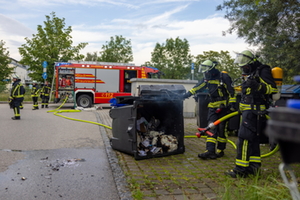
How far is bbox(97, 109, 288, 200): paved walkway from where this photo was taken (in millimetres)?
3623

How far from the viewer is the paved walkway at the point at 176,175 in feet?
11.9

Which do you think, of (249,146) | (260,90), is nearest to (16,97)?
(249,146)

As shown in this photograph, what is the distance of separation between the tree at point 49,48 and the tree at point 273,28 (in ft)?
64.8

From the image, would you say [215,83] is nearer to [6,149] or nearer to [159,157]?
[159,157]

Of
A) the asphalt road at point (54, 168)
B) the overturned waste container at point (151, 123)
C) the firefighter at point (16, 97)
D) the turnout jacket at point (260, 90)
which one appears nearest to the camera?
the asphalt road at point (54, 168)

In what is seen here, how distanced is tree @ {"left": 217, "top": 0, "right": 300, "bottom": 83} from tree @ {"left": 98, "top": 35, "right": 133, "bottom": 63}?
85.5ft

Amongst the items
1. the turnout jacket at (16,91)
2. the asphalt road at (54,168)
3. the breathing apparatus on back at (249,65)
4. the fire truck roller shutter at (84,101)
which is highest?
the breathing apparatus on back at (249,65)

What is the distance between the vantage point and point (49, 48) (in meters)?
27.2

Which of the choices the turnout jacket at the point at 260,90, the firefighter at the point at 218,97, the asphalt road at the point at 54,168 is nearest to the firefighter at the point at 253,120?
the turnout jacket at the point at 260,90

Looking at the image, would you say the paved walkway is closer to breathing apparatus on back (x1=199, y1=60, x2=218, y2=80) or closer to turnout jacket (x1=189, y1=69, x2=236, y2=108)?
turnout jacket (x1=189, y1=69, x2=236, y2=108)

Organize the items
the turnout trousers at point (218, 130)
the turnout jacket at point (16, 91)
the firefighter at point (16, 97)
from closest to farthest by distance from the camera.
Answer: the turnout trousers at point (218, 130) → the firefighter at point (16, 97) → the turnout jacket at point (16, 91)

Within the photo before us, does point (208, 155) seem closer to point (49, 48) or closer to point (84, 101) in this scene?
point (84, 101)

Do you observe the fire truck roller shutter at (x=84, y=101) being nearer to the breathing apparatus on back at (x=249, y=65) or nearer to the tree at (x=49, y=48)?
the tree at (x=49, y=48)

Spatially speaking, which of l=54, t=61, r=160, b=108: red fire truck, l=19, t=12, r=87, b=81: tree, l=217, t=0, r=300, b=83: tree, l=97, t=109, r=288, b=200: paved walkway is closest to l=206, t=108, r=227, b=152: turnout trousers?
l=97, t=109, r=288, b=200: paved walkway
